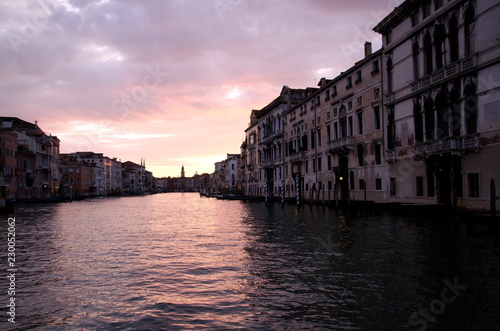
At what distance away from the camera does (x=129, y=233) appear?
21.4 metres

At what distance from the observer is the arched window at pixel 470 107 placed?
22047 mm

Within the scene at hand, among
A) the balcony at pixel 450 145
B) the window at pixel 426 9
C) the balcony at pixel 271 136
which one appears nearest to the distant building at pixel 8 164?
the balcony at pixel 271 136

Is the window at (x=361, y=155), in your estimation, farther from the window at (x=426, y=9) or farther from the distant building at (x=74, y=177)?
the distant building at (x=74, y=177)

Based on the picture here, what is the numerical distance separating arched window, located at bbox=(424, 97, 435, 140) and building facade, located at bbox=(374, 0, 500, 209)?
0.16ft

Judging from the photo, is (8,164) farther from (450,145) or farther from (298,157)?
(450,145)

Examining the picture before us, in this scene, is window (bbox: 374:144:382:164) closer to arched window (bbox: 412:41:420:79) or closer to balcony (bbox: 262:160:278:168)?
arched window (bbox: 412:41:420:79)

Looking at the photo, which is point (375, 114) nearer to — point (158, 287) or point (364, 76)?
point (364, 76)

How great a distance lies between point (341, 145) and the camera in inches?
1527

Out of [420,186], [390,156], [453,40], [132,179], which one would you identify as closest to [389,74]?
[390,156]

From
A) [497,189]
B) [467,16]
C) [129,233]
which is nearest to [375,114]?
[467,16]

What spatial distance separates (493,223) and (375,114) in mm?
18949

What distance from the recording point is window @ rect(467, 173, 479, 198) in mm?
22094

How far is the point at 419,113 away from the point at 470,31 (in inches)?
261

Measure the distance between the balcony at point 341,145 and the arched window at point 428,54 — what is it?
1185 cm
